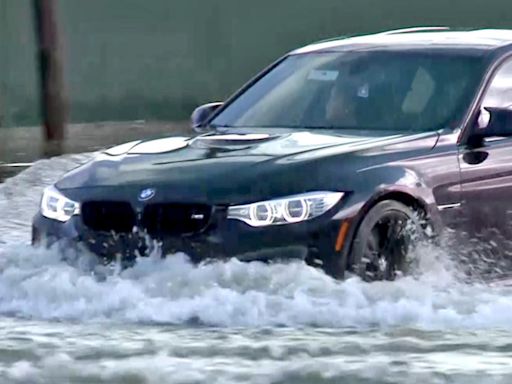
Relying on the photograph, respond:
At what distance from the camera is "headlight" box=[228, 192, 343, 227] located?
809 cm

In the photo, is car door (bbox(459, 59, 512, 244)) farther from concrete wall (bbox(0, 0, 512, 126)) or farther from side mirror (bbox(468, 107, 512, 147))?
concrete wall (bbox(0, 0, 512, 126))

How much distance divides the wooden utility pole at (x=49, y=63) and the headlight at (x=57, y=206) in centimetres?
651

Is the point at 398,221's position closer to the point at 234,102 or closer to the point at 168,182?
the point at 168,182

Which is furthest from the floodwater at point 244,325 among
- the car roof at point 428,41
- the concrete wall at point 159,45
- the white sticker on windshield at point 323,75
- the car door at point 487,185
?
the concrete wall at point 159,45

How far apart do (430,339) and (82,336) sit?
159 cm

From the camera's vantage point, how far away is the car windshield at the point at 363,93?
9.16m

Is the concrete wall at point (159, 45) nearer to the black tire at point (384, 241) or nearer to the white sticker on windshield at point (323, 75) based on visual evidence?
the white sticker on windshield at point (323, 75)

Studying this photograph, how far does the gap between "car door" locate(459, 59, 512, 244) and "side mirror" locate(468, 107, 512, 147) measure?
0.02 m

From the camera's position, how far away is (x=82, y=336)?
7.87m

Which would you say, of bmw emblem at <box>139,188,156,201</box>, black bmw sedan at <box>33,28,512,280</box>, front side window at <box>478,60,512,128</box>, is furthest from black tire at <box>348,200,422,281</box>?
bmw emblem at <box>139,188,156,201</box>

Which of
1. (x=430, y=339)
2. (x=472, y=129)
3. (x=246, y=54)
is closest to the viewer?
(x=430, y=339)

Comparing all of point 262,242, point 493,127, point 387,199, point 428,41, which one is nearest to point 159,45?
point 428,41

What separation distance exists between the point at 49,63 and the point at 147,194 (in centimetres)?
715

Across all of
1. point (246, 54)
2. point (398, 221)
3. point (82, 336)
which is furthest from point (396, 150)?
point (246, 54)
